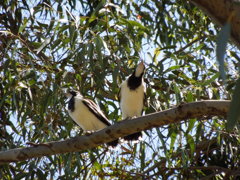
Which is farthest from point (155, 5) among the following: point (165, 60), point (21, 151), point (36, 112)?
point (21, 151)

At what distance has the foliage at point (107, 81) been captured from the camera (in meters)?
2.82

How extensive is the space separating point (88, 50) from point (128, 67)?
1.83 feet

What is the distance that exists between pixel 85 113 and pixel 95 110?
92mm

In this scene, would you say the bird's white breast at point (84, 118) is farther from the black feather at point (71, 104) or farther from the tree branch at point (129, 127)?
the tree branch at point (129, 127)

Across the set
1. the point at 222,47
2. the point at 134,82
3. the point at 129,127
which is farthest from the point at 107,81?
the point at 222,47

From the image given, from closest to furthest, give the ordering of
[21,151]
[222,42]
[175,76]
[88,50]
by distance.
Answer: [222,42]
[21,151]
[88,50]
[175,76]

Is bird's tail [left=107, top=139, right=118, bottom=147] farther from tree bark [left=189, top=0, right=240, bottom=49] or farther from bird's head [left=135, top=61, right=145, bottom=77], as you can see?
tree bark [left=189, top=0, right=240, bottom=49]

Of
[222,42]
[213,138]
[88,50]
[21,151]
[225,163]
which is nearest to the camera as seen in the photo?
[222,42]

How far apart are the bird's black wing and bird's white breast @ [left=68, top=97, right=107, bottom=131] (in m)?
0.02

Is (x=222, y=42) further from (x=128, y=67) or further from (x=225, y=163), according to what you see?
(x=225, y=163)

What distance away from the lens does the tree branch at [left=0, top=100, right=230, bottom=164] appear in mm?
2036

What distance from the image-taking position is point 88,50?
2676 mm

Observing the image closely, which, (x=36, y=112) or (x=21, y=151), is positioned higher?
(x=36, y=112)

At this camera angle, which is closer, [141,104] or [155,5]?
[141,104]
